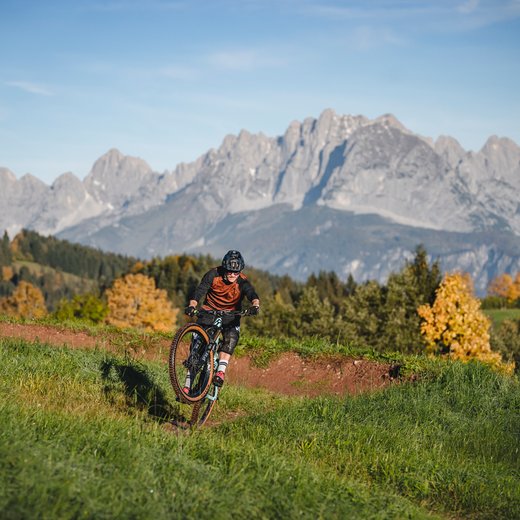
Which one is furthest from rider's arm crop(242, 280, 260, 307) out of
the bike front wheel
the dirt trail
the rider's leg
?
the dirt trail

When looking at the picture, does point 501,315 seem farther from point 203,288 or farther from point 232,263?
point 203,288

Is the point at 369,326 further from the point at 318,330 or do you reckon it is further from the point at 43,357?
the point at 43,357

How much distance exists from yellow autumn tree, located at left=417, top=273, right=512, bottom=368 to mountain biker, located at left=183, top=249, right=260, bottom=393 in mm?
30345

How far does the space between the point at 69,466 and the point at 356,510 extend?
3.09 meters

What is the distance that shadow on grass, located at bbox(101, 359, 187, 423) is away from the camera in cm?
1196

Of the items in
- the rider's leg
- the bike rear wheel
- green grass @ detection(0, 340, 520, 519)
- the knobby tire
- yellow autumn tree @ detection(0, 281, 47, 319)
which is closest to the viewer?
green grass @ detection(0, 340, 520, 519)

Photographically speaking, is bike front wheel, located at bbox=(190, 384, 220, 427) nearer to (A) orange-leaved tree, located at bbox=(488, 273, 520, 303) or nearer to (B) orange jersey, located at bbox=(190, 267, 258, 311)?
(B) orange jersey, located at bbox=(190, 267, 258, 311)

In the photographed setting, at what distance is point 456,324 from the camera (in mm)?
40875

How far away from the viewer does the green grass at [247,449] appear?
6539 millimetres

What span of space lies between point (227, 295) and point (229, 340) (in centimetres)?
88

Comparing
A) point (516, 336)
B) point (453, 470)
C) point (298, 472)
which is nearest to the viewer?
point (298, 472)

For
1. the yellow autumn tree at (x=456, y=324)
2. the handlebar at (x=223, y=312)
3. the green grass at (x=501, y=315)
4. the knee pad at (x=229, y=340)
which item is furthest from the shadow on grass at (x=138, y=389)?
the green grass at (x=501, y=315)

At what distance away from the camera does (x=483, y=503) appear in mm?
8539

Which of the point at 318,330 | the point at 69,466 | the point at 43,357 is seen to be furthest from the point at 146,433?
the point at 318,330
